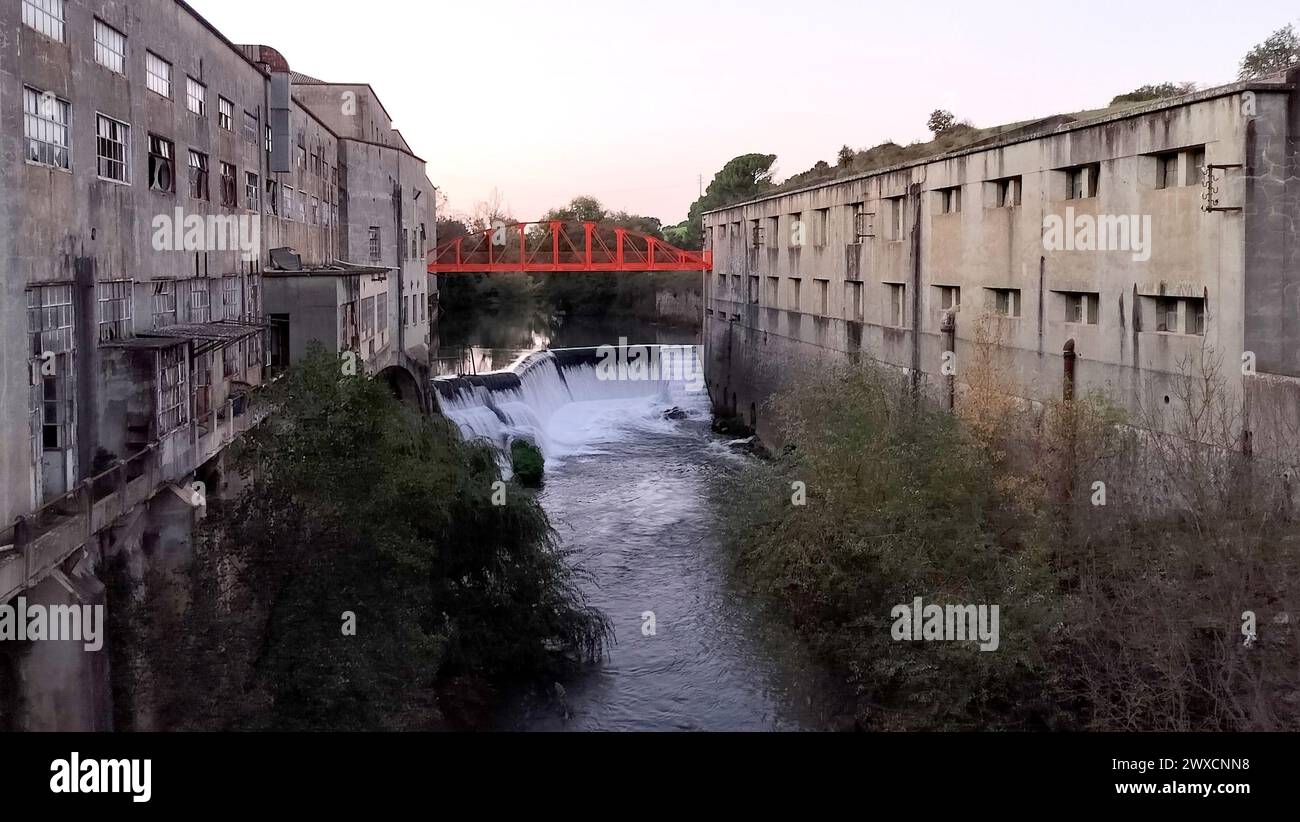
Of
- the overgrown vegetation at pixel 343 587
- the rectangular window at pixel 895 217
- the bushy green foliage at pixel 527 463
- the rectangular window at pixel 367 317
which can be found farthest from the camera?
the bushy green foliage at pixel 527 463

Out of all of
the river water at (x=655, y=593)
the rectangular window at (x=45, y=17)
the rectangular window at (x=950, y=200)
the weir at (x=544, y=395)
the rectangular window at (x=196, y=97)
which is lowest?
the river water at (x=655, y=593)

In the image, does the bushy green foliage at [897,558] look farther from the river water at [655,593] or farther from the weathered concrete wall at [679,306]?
the weathered concrete wall at [679,306]

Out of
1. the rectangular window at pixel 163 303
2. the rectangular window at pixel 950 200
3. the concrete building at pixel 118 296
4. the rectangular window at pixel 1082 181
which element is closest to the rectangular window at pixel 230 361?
the concrete building at pixel 118 296

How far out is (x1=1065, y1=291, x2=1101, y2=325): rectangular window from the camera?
22.9 meters

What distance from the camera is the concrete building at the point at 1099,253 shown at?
18.4 m

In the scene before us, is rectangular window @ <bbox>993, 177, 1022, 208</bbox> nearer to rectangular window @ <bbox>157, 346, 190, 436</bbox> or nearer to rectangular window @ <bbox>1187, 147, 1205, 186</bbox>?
rectangular window @ <bbox>1187, 147, 1205, 186</bbox>

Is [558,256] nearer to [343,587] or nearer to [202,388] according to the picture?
[202,388]

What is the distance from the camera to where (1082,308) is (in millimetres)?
23391

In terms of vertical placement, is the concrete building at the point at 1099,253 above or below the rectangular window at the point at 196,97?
below

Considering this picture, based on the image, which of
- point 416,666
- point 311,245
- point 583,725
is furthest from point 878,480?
point 311,245

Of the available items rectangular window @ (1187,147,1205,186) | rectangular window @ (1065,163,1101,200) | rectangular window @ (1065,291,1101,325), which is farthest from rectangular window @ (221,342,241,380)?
rectangular window @ (1187,147,1205,186)

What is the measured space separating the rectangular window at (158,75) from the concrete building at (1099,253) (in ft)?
52.2

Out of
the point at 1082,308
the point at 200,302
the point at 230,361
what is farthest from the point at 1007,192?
the point at 200,302

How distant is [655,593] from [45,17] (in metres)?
14.4
